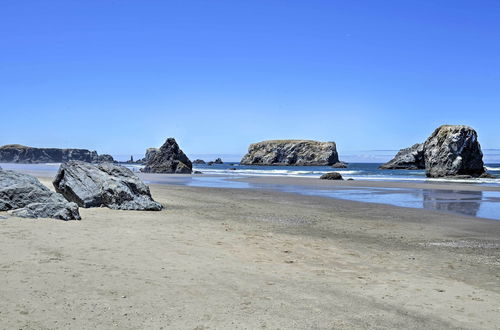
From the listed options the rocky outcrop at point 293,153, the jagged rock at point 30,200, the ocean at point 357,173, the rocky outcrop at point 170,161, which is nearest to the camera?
the jagged rock at point 30,200

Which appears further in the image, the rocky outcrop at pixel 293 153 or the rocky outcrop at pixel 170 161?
the rocky outcrop at pixel 293 153

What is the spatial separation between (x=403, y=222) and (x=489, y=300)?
9296mm

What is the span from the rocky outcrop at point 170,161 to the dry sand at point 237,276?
2367 inches

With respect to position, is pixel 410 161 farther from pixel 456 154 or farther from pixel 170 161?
pixel 170 161

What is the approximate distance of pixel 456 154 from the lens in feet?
195

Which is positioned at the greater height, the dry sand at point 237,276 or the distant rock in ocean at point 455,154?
the distant rock in ocean at point 455,154

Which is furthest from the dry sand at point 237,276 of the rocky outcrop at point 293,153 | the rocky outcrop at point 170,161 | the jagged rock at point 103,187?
the rocky outcrop at point 293,153

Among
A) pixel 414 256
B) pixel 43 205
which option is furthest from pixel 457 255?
pixel 43 205

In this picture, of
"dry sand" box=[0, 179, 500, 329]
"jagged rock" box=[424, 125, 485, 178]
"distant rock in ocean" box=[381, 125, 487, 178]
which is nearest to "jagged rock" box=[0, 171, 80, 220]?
"dry sand" box=[0, 179, 500, 329]

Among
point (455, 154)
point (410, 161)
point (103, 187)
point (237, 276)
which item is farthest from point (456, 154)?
point (237, 276)

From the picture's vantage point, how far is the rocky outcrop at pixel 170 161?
73250mm

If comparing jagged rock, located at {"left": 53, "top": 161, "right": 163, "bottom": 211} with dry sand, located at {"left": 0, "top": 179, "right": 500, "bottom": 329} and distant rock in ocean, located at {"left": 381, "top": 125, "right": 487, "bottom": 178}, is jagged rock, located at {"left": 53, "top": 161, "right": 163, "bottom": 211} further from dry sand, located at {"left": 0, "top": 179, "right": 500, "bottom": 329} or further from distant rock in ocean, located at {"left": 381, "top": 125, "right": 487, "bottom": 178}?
distant rock in ocean, located at {"left": 381, "top": 125, "right": 487, "bottom": 178}

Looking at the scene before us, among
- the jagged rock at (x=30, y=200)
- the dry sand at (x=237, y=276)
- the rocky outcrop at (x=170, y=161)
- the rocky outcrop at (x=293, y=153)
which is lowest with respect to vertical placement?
the dry sand at (x=237, y=276)

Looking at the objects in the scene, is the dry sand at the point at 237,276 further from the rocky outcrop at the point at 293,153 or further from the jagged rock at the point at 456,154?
the rocky outcrop at the point at 293,153
